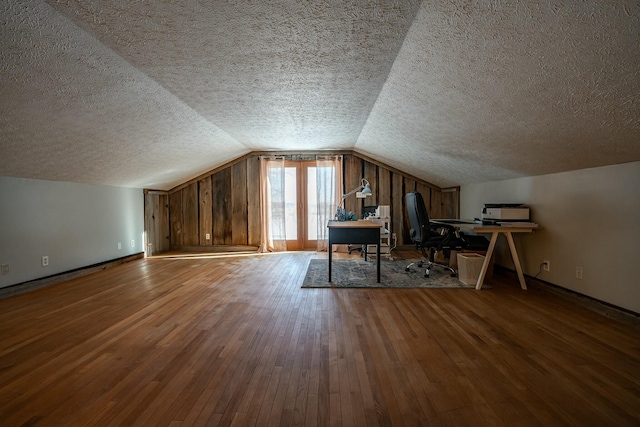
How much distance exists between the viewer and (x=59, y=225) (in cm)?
450

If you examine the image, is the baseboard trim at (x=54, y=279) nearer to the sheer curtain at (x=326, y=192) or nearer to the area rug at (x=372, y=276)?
the area rug at (x=372, y=276)

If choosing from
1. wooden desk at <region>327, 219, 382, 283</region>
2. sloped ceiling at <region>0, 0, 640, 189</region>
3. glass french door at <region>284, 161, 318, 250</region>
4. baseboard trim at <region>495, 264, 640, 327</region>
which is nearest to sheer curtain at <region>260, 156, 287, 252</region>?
glass french door at <region>284, 161, 318, 250</region>

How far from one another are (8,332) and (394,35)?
3.86 metres

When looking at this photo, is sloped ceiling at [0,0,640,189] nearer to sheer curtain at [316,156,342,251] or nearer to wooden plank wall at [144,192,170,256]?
wooden plank wall at [144,192,170,256]

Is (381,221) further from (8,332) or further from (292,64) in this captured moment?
(8,332)

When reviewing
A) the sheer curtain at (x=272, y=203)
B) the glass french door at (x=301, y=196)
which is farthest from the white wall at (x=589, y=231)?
the sheer curtain at (x=272, y=203)

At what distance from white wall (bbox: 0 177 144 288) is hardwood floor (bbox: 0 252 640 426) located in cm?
60

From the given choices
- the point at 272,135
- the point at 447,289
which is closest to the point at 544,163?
the point at 447,289

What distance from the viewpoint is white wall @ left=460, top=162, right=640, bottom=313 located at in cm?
283

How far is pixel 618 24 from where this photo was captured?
5.32ft

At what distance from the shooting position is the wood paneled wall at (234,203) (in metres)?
7.32

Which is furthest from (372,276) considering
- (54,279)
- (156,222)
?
(156,222)

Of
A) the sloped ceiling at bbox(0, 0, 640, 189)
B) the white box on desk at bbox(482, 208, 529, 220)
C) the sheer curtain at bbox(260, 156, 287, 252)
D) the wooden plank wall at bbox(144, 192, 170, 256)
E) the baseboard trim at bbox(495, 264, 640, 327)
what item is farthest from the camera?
the sheer curtain at bbox(260, 156, 287, 252)

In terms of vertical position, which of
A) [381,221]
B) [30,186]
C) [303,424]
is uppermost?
[30,186]
